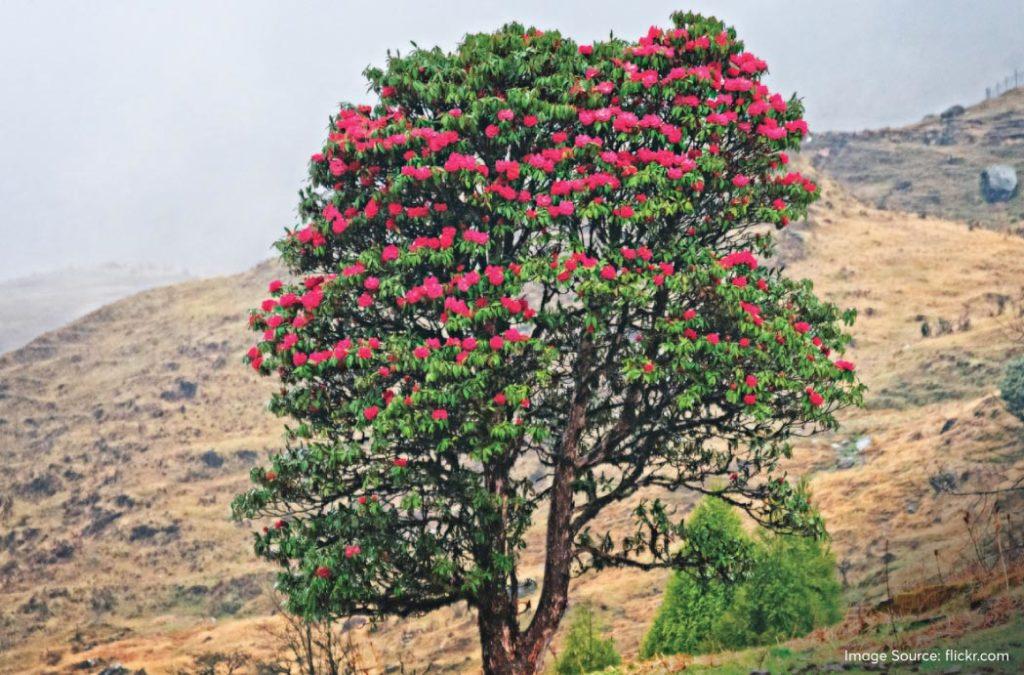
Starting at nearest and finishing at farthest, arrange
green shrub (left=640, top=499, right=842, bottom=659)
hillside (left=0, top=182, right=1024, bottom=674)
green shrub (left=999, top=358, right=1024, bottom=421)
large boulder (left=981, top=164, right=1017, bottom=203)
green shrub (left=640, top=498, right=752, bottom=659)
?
green shrub (left=640, top=498, right=752, bottom=659) → green shrub (left=640, top=499, right=842, bottom=659) → green shrub (left=999, top=358, right=1024, bottom=421) → hillside (left=0, top=182, right=1024, bottom=674) → large boulder (left=981, top=164, right=1017, bottom=203)

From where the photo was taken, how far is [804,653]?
47.8 ft

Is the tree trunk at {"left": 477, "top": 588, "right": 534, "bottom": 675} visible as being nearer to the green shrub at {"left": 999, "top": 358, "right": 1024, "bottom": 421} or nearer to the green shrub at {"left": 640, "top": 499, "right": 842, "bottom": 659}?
the green shrub at {"left": 640, "top": 499, "right": 842, "bottom": 659}

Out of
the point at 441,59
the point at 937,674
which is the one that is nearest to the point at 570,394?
the point at 441,59

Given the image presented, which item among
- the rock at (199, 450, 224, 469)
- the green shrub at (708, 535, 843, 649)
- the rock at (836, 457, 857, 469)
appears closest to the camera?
the green shrub at (708, 535, 843, 649)

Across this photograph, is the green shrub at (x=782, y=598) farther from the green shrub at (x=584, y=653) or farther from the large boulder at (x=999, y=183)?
the large boulder at (x=999, y=183)

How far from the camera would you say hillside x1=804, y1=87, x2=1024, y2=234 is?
112m

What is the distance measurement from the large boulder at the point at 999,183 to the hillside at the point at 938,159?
0.81 metres

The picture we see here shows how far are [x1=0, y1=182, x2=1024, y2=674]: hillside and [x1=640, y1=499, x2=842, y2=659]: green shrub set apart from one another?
4.58 metres

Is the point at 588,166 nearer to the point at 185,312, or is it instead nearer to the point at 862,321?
the point at 862,321

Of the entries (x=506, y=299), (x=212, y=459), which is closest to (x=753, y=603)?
(x=506, y=299)

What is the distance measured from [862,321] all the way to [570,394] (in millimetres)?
62588

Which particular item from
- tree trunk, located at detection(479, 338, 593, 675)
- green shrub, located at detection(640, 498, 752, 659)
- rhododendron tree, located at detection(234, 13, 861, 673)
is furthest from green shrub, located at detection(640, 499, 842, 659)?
rhododendron tree, located at detection(234, 13, 861, 673)

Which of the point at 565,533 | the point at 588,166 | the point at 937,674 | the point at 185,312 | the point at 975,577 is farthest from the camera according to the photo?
the point at 185,312

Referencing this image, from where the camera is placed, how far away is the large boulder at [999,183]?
353 feet
